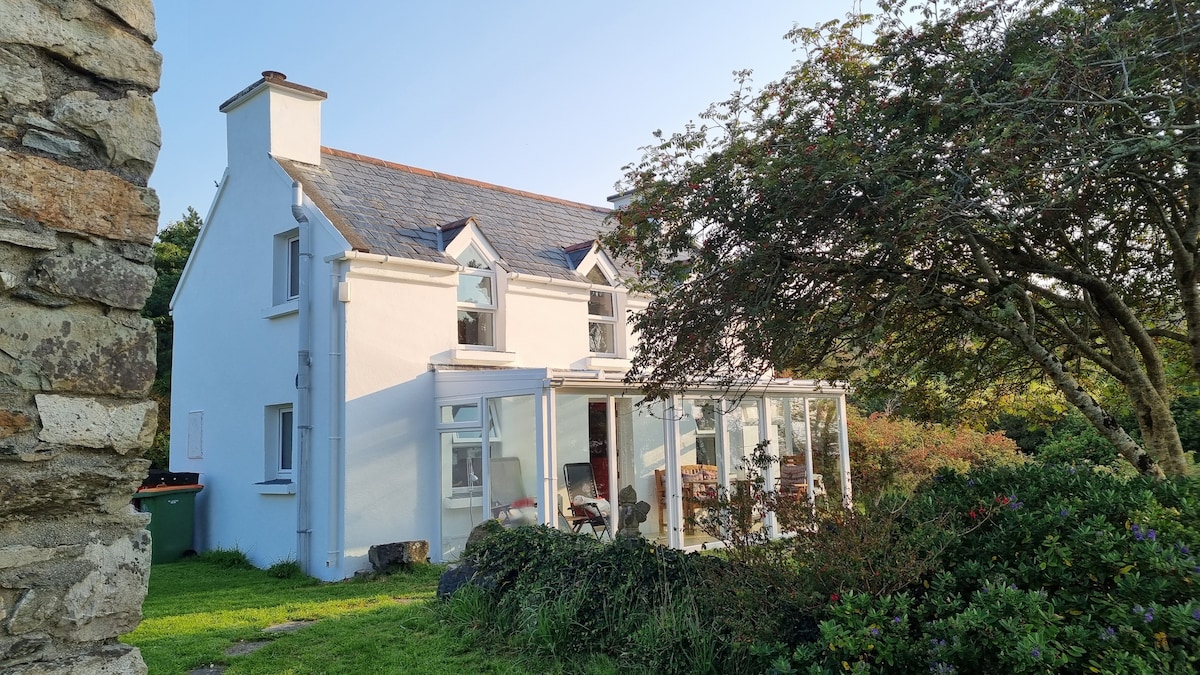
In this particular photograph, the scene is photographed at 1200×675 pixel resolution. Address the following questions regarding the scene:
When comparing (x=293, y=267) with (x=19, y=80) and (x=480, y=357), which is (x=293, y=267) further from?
(x=19, y=80)

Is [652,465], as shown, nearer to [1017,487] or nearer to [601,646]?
[601,646]

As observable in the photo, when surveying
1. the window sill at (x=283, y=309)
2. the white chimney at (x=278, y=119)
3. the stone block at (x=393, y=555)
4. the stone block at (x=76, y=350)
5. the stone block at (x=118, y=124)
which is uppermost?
the white chimney at (x=278, y=119)

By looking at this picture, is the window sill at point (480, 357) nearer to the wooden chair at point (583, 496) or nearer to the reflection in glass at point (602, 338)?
the wooden chair at point (583, 496)

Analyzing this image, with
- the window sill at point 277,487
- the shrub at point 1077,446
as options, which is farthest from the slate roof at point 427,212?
the shrub at point 1077,446

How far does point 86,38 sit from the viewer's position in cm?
259

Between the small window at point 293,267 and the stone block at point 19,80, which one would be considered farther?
the small window at point 293,267

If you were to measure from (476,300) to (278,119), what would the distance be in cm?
440

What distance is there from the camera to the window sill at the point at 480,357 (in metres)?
12.8

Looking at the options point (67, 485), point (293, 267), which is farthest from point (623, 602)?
point (293, 267)

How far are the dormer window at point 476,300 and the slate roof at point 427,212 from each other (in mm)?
387

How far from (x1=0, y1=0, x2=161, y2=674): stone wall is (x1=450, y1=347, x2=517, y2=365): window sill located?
10135 millimetres

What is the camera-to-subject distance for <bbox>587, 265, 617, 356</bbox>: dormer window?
15.1 m

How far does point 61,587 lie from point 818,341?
539 centimetres

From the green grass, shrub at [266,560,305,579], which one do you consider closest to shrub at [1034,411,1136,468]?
the green grass
